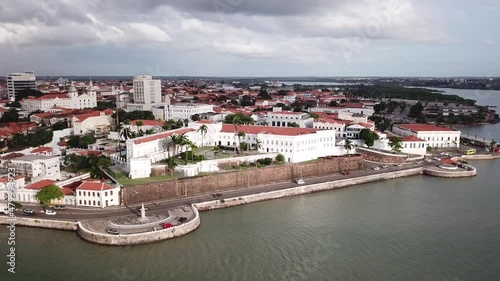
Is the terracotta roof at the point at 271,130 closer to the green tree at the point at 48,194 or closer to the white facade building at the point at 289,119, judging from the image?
the white facade building at the point at 289,119

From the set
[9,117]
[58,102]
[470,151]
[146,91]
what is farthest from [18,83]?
[470,151]

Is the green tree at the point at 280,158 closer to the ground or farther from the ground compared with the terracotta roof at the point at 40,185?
farther from the ground

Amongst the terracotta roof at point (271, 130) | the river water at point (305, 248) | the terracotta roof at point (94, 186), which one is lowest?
the river water at point (305, 248)

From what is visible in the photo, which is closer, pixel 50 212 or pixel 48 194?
pixel 50 212

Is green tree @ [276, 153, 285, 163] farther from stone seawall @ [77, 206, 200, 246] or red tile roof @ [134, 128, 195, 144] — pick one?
stone seawall @ [77, 206, 200, 246]

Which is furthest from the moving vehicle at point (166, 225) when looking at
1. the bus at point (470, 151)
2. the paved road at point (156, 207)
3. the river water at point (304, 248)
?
the bus at point (470, 151)

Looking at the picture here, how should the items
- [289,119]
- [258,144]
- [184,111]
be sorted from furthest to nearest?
[184,111]
[289,119]
[258,144]

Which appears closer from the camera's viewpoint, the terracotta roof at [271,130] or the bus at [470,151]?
the terracotta roof at [271,130]

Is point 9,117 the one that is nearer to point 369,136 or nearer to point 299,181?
point 299,181
